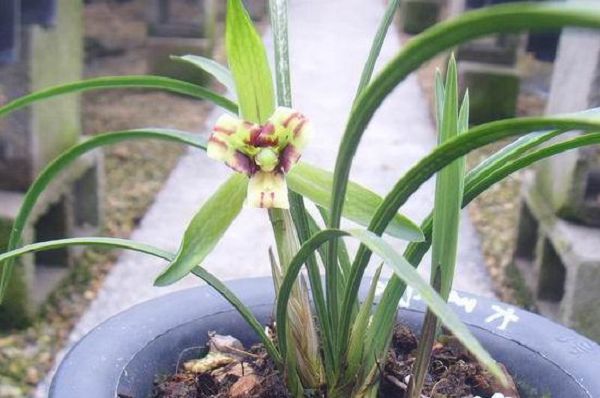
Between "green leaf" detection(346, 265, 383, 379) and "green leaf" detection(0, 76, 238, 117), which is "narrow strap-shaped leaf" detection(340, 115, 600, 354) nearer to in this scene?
"green leaf" detection(346, 265, 383, 379)

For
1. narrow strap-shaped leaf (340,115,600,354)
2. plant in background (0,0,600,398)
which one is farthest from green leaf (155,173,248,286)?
narrow strap-shaped leaf (340,115,600,354)

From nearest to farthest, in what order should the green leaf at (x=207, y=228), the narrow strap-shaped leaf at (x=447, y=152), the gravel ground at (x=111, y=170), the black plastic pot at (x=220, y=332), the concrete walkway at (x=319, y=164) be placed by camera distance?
the narrow strap-shaped leaf at (x=447, y=152) < the green leaf at (x=207, y=228) < the black plastic pot at (x=220, y=332) < the gravel ground at (x=111, y=170) < the concrete walkway at (x=319, y=164)

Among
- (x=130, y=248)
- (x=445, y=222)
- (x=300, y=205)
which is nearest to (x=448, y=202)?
(x=445, y=222)

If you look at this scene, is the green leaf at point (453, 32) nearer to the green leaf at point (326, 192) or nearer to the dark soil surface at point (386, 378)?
the green leaf at point (326, 192)

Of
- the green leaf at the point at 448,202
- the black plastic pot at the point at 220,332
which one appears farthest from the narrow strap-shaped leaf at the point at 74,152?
the green leaf at the point at 448,202

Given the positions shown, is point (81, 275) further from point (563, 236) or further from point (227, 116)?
point (227, 116)

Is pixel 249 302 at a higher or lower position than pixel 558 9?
lower

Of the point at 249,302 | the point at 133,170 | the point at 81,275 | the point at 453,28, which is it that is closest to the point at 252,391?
the point at 249,302
